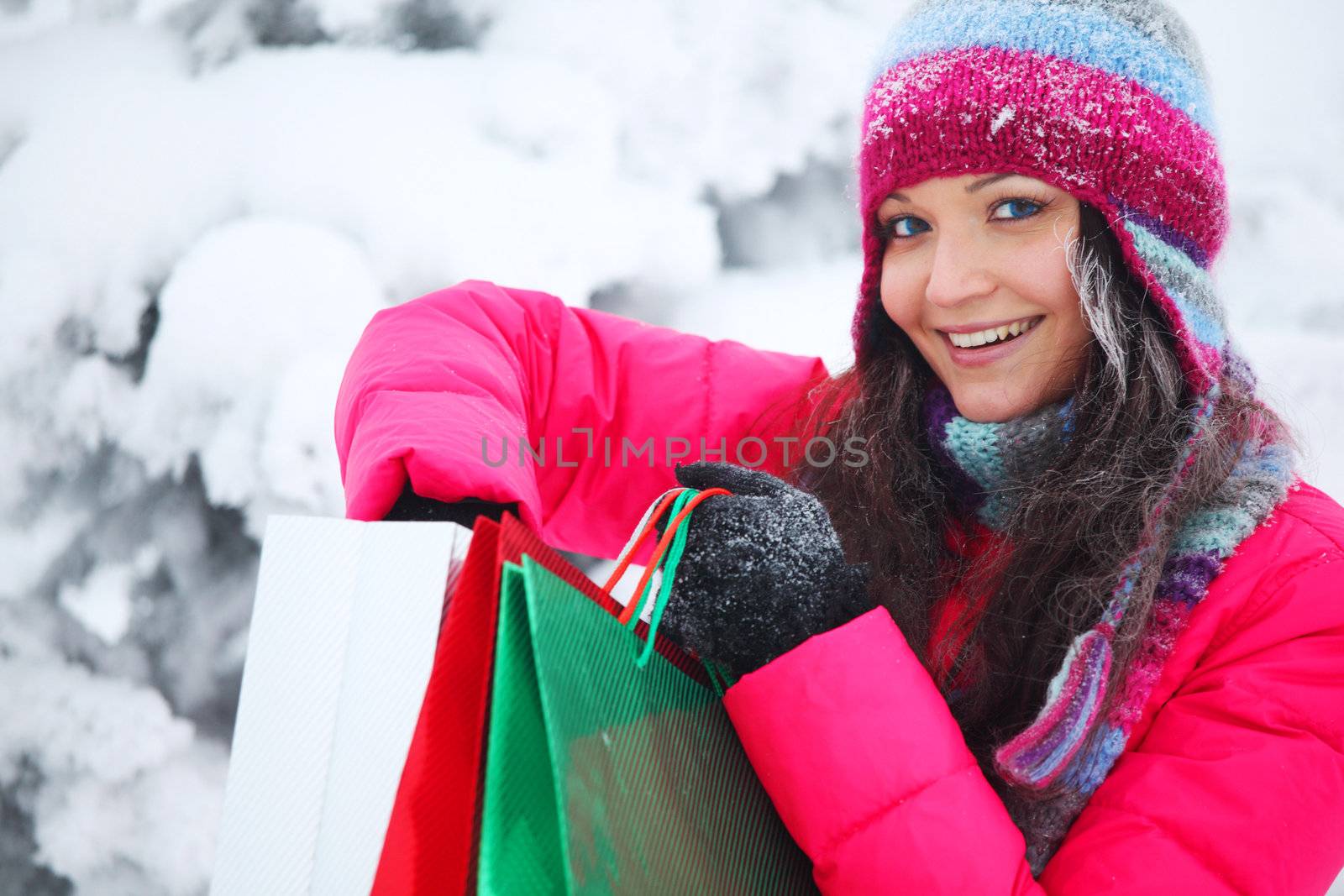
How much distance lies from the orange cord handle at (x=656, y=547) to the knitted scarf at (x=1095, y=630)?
1.08 feet

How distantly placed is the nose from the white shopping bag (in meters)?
0.58

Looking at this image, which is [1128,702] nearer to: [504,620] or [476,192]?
[504,620]

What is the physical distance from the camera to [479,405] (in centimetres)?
95

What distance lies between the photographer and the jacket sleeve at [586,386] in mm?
1055

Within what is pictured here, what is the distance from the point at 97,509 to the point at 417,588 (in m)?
1.15

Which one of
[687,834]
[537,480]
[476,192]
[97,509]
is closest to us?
[687,834]

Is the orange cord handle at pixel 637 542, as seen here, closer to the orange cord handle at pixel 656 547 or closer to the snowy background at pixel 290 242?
the orange cord handle at pixel 656 547

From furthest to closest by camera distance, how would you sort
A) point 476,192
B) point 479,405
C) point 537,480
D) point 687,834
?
point 476,192
point 537,480
point 479,405
point 687,834

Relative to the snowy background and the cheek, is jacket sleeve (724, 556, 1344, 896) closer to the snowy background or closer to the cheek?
the cheek

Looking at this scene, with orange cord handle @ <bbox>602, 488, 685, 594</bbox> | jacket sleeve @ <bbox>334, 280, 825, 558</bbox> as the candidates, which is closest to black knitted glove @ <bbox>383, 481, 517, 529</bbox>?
orange cord handle @ <bbox>602, 488, 685, 594</bbox>

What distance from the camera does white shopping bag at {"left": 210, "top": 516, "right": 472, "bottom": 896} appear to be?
22.3 inches

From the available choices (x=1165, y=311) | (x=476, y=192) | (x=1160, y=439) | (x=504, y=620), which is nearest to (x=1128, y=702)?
(x=1160, y=439)

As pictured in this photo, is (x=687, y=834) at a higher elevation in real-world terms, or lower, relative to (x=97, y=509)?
higher

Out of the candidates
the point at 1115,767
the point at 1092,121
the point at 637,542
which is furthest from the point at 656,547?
the point at 1092,121
